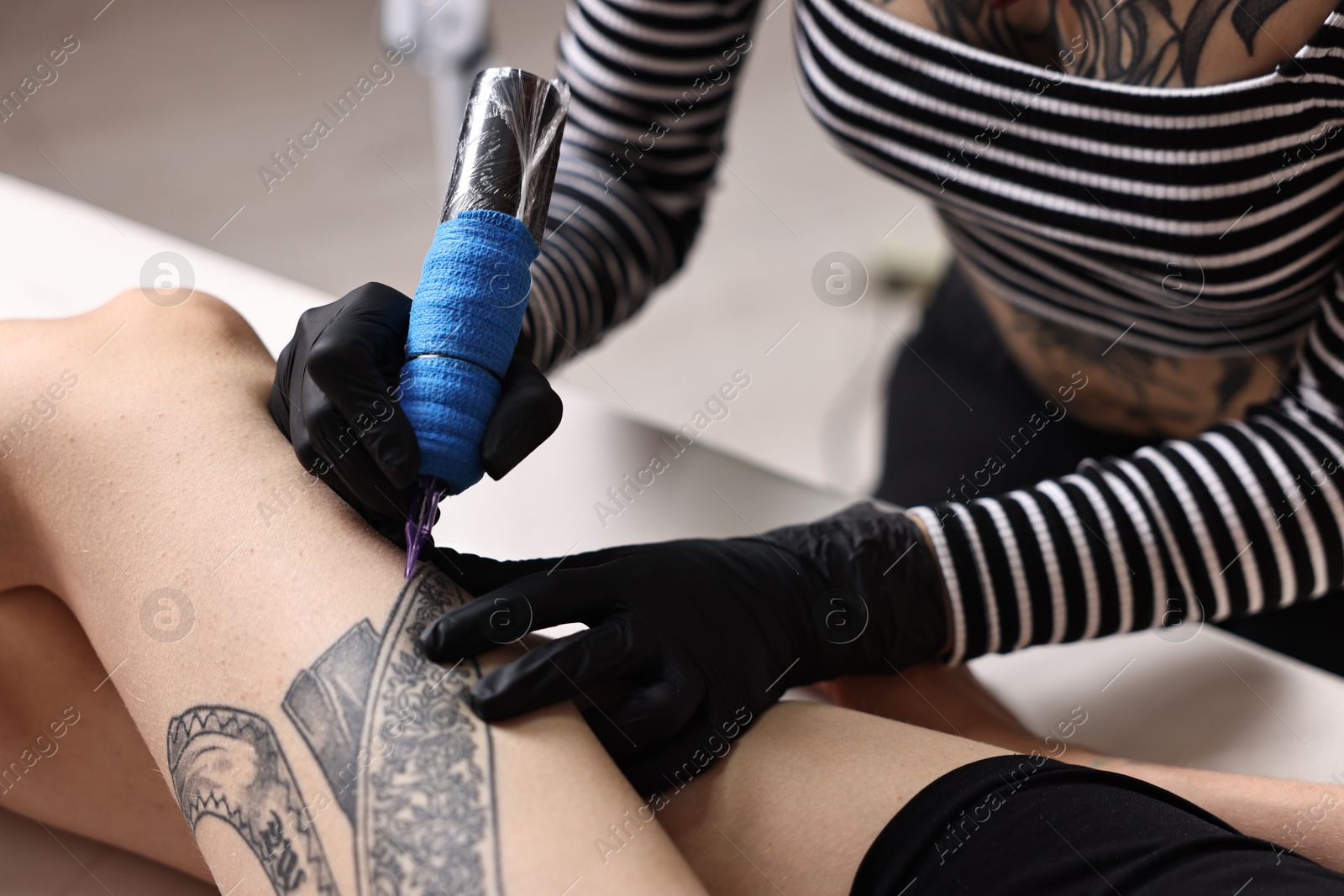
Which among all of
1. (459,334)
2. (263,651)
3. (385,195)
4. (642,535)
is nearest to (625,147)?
(642,535)

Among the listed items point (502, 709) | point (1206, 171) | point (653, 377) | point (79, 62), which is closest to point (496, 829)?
point (502, 709)

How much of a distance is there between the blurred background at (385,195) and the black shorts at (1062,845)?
4.65ft

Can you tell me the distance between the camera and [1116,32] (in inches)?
28.2

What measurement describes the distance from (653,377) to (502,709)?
1571 mm

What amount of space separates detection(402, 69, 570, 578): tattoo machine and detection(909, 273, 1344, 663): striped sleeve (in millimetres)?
361

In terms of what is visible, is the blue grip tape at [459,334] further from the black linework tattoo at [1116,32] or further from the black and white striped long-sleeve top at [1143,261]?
the black linework tattoo at [1116,32]

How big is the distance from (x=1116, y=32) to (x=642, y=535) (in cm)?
51

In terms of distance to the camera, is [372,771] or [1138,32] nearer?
[372,771]

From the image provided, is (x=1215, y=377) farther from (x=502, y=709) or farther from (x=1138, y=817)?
(x=502, y=709)

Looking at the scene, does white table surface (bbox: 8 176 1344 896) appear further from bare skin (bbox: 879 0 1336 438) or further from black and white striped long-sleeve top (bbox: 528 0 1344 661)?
A: bare skin (bbox: 879 0 1336 438)

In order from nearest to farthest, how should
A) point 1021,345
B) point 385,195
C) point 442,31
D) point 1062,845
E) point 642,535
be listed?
point 1062,845 < point 642,535 < point 1021,345 < point 442,31 < point 385,195

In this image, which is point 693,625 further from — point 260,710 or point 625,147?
point 625,147

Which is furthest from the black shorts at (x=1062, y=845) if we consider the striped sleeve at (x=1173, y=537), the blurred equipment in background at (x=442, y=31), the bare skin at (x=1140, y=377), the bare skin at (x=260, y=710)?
the blurred equipment in background at (x=442, y=31)

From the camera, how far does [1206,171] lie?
693mm
